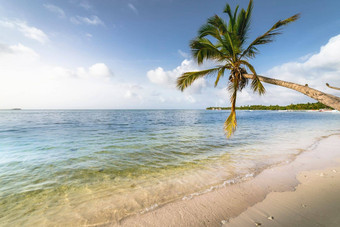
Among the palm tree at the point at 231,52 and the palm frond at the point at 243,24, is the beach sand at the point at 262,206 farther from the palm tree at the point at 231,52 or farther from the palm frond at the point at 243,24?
the palm frond at the point at 243,24

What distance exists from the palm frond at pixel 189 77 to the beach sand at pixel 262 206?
475 cm

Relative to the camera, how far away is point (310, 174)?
5.29 m

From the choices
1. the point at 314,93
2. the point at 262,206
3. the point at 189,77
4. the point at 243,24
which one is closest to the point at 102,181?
the point at 262,206

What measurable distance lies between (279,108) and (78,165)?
218 metres

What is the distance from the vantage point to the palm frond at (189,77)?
22.5 ft

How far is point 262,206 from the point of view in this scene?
3.48 meters

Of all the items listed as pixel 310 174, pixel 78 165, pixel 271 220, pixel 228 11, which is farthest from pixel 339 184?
pixel 78 165

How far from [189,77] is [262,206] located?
5.54m

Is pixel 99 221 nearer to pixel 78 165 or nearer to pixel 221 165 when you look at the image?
pixel 78 165

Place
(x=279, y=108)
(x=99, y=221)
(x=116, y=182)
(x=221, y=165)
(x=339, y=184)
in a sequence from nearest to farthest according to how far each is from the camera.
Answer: (x=99, y=221)
(x=339, y=184)
(x=116, y=182)
(x=221, y=165)
(x=279, y=108)

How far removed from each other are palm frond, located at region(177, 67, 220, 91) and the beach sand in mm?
4752

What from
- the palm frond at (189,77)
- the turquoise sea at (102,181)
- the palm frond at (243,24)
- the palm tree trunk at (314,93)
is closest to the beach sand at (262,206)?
the turquoise sea at (102,181)

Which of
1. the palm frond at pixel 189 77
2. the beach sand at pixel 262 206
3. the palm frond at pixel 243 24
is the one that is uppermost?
the palm frond at pixel 243 24

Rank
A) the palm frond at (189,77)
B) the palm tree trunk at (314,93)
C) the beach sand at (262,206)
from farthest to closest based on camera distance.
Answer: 1. the palm frond at (189,77)
2. the palm tree trunk at (314,93)
3. the beach sand at (262,206)
